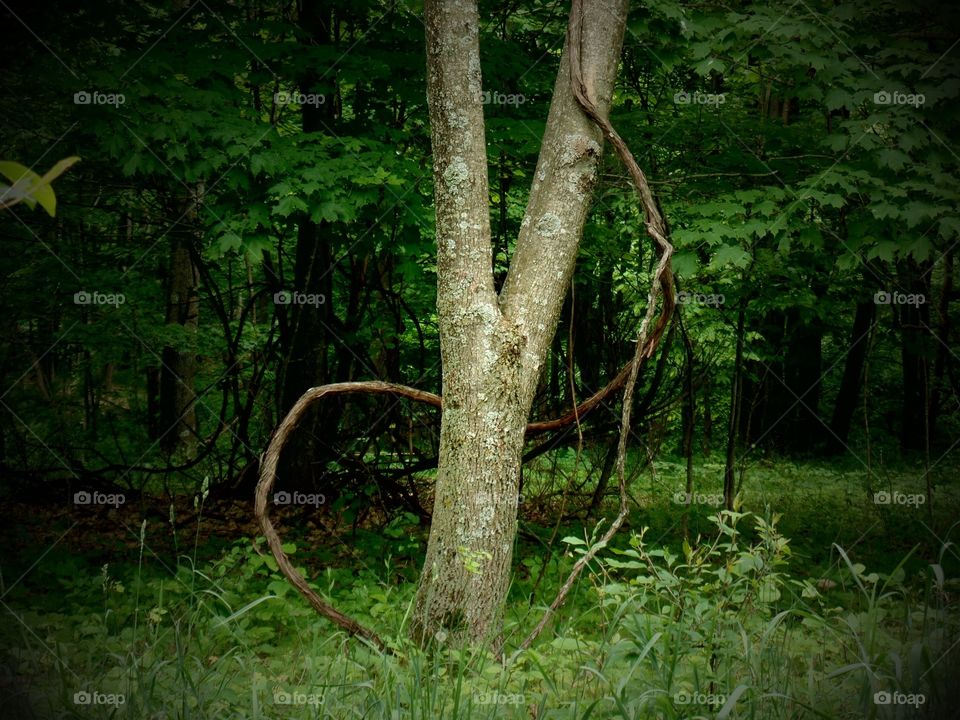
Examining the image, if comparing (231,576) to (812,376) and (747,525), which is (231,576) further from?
(812,376)

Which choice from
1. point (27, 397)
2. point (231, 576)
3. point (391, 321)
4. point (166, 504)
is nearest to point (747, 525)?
point (391, 321)

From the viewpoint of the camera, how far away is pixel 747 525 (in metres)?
6.72

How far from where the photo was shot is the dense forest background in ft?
7.68

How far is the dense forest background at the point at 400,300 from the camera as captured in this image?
2342mm

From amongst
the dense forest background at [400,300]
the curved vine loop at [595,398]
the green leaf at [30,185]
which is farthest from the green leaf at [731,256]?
the green leaf at [30,185]

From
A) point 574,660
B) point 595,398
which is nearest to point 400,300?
point 595,398

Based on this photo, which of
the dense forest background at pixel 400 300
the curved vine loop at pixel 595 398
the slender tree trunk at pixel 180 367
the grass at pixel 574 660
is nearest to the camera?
the grass at pixel 574 660

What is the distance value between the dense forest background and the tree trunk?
0.34 meters

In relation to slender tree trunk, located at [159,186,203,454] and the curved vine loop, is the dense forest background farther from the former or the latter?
slender tree trunk, located at [159,186,203,454]

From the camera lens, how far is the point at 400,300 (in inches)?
246

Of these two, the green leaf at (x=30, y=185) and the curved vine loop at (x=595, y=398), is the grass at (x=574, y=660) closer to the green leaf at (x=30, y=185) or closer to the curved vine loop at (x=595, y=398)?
the curved vine loop at (x=595, y=398)

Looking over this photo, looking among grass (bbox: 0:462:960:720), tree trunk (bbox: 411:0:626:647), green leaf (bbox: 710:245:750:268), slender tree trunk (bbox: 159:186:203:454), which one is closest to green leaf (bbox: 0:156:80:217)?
grass (bbox: 0:462:960:720)

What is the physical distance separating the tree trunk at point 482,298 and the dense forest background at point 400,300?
0.34 meters

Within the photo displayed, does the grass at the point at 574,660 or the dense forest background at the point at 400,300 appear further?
the dense forest background at the point at 400,300
